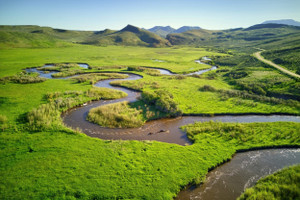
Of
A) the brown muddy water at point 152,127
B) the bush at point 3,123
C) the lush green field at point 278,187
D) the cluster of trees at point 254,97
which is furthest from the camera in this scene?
the cluster of trees at point 254,97

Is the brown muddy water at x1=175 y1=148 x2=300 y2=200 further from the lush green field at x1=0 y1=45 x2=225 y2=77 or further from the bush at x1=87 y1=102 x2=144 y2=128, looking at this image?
the lush green field at x1=0 y1=45 x2=225 y2=77

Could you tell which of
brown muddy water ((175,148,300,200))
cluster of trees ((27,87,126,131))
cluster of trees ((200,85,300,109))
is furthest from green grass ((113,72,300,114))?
brown muddy water ((175,148,300,200))

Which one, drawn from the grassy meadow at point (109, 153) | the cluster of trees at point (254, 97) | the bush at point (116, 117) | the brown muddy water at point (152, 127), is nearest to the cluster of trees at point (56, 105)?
the grassy meadow at point (109, 153)

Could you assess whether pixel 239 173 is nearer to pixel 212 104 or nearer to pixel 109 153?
pixel 109 153

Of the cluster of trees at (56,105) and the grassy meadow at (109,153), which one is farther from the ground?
the cluster of trees at (56,105)

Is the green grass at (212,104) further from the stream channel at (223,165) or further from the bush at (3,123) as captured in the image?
the bush at (3,123)

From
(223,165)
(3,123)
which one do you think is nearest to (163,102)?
(223,165)
